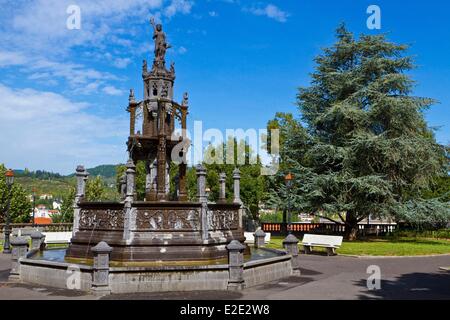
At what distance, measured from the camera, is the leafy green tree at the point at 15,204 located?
5578 cm

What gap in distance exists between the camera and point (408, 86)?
111 ft

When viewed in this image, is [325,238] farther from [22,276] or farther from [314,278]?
[22,276]

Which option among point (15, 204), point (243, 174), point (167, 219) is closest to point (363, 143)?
point (243, 174)

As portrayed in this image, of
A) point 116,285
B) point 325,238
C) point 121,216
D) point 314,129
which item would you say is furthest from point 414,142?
point 116,285

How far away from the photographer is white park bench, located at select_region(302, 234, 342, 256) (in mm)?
22266

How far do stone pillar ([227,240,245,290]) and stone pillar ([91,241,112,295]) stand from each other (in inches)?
121

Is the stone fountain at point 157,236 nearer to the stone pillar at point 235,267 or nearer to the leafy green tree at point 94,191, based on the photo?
the stone pillar at point 235,267

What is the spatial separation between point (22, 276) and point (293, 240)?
8.49m

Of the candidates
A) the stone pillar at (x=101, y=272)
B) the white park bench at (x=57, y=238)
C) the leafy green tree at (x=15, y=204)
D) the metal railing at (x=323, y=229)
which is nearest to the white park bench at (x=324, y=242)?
the white park bench at (x=57, y=238)

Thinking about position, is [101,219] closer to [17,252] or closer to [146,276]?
[17,252]

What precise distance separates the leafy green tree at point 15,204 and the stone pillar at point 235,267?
49.7m

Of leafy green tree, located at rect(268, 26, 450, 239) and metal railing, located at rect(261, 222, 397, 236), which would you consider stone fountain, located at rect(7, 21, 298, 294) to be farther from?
metal railing, located at rect(261, 222, 397, 236)

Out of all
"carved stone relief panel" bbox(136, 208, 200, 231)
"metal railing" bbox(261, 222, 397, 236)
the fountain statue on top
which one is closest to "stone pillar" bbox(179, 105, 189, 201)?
the fountain statue on top

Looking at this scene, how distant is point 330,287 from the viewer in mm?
12789
